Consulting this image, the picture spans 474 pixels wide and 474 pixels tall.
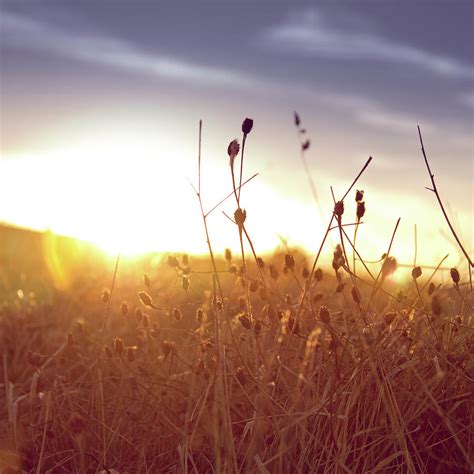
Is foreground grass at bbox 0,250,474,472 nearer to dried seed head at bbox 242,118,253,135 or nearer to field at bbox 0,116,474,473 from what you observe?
field at bbox 0,116,474,473

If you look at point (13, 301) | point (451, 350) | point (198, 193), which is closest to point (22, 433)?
point (198, 193)

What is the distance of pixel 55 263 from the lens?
230 inches

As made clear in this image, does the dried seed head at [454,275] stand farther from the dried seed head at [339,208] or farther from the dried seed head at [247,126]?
the dried seed head at [247,126]

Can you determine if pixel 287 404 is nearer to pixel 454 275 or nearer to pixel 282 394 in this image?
pixel 282 394

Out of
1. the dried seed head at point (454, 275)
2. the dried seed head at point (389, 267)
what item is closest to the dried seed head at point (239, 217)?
the dried seed head at point (389, 267)

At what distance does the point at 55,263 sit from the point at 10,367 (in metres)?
2.56

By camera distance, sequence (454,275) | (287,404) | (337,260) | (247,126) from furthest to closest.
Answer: (287,404) → (454,275) → (337,260) → (247,126)

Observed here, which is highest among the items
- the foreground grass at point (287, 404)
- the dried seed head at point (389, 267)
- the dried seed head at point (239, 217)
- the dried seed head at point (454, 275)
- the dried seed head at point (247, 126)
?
the dried seed head at point (247, 126)

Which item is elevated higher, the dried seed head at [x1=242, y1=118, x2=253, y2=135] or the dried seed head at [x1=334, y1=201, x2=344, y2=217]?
the dried seed head at [x1=242, y1=118, x2=253, y2=135]

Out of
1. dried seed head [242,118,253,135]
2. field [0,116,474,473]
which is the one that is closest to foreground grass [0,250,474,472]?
field [0,116,474,473]

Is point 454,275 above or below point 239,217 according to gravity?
below

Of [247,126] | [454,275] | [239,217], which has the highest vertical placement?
[247,126]

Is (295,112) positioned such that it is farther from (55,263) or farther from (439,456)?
(55,263)

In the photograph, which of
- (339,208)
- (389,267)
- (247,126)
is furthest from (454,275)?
(247,126)
